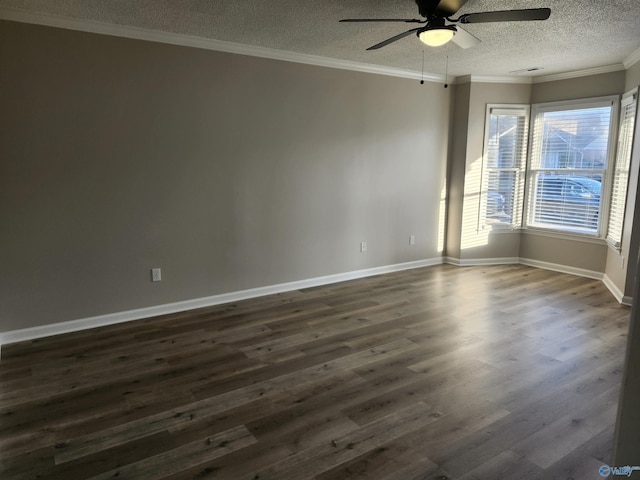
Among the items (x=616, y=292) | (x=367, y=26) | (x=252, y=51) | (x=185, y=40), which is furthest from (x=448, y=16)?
(x=616, y=292)

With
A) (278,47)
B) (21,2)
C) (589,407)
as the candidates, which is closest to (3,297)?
(21,2)

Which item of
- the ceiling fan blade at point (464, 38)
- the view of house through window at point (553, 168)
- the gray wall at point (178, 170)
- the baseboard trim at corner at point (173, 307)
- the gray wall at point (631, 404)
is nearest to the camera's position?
the gray wall at point (631, 404)

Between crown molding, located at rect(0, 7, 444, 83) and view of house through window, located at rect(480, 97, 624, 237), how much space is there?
1.73 metres

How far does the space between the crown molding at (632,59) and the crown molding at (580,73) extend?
12 centimetres

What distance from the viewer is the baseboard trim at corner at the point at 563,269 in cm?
560

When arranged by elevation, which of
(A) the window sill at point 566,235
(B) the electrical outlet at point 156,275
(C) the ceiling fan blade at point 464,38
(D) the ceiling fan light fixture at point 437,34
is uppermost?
(C) the ceiling fan blade at point 464,38

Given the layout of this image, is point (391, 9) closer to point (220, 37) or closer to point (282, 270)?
point (220, 37)

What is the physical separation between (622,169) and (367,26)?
348cm

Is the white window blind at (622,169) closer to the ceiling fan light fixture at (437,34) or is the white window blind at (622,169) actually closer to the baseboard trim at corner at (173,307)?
the baseboard trim at corner at (173,307)

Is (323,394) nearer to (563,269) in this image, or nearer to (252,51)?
(252,51)

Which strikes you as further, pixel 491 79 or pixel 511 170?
pixel 511 170

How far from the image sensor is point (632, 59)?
15.4ft

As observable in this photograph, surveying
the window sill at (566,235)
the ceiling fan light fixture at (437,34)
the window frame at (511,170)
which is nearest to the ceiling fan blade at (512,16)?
the ceiling fan light fixture at (437,34)

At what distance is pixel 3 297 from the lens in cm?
347
